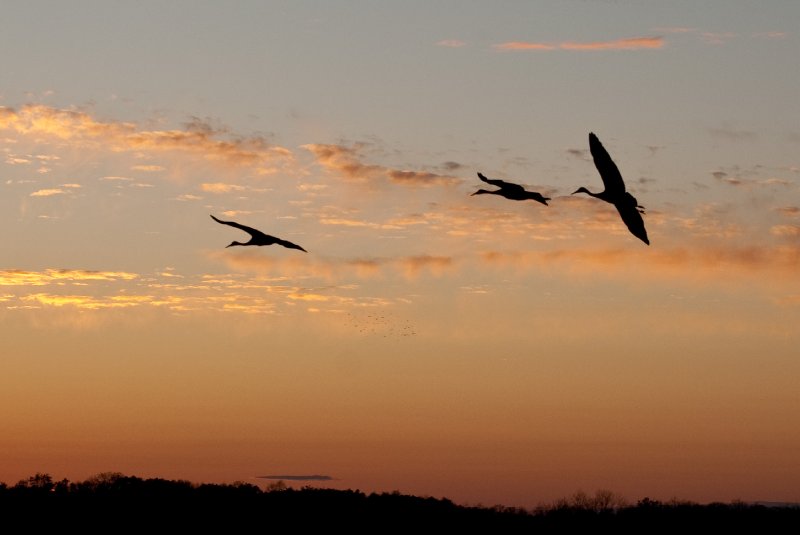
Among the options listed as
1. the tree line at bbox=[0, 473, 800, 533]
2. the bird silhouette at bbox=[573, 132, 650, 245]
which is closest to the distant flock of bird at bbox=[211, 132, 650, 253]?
the bird silhouette at bbox=[573, 132, 650, 245]

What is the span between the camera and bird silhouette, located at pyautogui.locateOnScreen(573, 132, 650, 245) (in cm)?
3491

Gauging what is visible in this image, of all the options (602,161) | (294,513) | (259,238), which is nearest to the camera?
(602,161)

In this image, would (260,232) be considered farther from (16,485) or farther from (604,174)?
(16,485)

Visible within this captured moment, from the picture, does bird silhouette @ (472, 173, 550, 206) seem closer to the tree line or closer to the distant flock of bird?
the distant flock of bird

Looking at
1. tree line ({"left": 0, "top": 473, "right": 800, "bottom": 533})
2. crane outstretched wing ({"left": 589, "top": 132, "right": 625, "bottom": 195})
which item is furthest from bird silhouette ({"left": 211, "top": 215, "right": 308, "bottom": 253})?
tree line ({"left": 0, "top": 473, "right": 800, "bottom": 533})

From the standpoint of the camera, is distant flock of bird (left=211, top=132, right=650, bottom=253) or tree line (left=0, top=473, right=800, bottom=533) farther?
tree line (left=0, top=473, right=800, bottom=533)

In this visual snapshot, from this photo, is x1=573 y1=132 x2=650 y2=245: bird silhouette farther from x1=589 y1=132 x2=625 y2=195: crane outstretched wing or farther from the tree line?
the tree line

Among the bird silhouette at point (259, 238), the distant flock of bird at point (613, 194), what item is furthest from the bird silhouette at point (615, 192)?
the bird silhouette at point (259, 238)

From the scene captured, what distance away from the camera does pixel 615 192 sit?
35250mm

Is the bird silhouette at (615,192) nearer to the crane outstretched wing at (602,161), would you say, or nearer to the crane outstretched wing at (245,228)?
the crane outstretched wing at (602,161)

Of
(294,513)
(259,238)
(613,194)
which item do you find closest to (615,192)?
(613,194)

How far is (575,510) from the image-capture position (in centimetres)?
14788

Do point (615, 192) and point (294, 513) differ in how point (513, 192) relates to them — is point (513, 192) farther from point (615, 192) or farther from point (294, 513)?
point (294, 513)

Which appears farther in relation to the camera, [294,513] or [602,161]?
[294,513]
